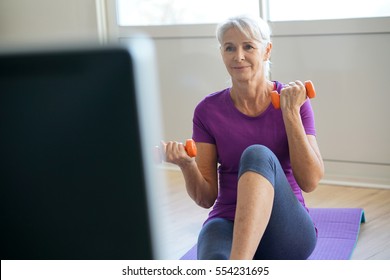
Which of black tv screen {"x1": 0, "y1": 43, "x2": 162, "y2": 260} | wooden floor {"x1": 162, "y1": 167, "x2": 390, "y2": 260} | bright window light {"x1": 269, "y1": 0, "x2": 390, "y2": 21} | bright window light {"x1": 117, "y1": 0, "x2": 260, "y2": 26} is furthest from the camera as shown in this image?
bright window light {"x1": 117, "y1": 0, "x2": 260, "y2": 26}

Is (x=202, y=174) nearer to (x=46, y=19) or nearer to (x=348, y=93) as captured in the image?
(x=348, y=93)

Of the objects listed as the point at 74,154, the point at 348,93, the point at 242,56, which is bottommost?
the point at 348,93

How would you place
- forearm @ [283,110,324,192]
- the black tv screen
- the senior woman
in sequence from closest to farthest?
1. the black tv screen
2. the senior woman
3. forearm @ [283,110,324,192]

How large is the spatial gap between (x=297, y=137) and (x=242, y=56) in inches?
12.5

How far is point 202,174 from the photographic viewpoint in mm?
2182

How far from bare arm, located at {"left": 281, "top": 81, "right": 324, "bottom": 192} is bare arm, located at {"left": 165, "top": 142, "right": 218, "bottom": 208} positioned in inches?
10.2

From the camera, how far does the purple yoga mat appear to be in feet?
8.74

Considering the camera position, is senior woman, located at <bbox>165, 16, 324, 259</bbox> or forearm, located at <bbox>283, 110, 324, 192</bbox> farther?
forearm, located at <bbox>283, 110, 324, 192</bbox>

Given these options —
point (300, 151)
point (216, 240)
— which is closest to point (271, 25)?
point (300, 151)

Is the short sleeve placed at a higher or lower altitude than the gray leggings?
higher

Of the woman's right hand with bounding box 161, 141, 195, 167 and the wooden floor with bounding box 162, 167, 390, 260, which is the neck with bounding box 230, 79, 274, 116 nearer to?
the woman's right hand with bounding box 161, 141, 195, 167

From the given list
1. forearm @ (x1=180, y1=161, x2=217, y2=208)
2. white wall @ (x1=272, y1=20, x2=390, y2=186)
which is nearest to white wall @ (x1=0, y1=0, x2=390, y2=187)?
white wall @ (x1=272, y1=20, x2=390, y2=186)
